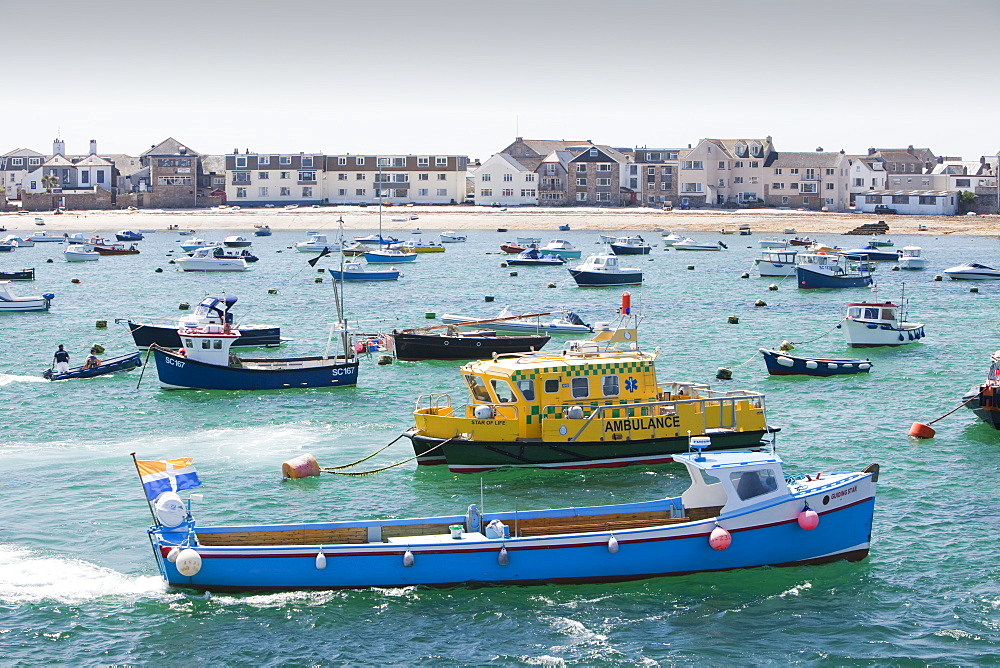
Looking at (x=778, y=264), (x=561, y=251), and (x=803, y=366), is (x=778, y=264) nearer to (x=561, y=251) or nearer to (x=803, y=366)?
(x=561, y=251)

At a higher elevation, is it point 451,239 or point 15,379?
point 451,239

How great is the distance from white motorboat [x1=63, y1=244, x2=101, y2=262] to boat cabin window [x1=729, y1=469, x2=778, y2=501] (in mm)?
111461

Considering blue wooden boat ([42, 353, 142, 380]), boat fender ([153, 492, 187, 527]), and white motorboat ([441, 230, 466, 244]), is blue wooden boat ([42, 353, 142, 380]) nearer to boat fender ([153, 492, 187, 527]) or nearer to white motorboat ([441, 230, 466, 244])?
boat fender ([153, 492, 187, 527])

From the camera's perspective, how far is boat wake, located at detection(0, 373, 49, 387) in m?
51.6

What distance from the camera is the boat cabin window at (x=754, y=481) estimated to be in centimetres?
2706

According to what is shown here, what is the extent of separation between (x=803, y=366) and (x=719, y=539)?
2603 cm

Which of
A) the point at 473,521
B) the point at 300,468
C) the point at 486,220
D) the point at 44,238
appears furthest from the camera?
the point at 486,220

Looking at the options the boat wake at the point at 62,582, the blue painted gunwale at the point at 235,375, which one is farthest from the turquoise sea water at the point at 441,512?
the blue painted gunwale at the point at 235,375

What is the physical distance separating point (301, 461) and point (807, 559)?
1512 cm

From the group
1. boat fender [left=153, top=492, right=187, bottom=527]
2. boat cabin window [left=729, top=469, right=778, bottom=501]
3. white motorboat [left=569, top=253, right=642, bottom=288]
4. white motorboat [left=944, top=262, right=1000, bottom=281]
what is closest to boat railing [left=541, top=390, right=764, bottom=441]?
boat cabin window [left=729, top=469, right=778, bottom=501]

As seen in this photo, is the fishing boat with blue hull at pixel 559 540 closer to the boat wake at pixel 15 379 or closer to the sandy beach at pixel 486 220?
the boat wake at pixel 15 379

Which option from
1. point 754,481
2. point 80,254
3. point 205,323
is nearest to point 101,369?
point 205,323

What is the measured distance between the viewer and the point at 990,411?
40.1 meters

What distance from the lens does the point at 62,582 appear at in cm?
2700
